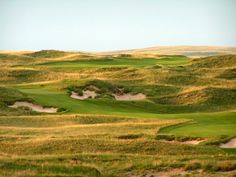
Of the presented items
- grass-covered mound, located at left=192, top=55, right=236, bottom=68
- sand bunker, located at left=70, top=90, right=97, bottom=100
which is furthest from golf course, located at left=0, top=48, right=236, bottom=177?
grass-covered mound, located at left=192, top=55, right=236, bottom=68

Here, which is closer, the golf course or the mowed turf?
the golf course

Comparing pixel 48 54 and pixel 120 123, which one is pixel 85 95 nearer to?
pixel 120 123

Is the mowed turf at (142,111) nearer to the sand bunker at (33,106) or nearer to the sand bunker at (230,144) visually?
the sand bunker at (33,106)

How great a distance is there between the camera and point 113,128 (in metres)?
34.8

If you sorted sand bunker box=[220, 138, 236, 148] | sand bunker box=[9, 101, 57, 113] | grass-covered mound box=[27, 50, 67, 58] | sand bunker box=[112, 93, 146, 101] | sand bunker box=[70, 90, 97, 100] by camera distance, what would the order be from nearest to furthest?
sand bunker box=[220, 138, 236, 148] < sand bunker box=[9, 101, 57, 113] < sand bunker box=[70, 90, 97, 100] < sand bunker box=[112, 93, 146, 101] < grass-covered mound box=[27, 50, 67, 58]

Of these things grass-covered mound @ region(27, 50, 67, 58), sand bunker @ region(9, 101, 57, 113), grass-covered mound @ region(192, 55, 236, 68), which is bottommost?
sand bunker @ region(9, 101, 57, 113)

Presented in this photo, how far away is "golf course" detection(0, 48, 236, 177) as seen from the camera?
22688 millimetres

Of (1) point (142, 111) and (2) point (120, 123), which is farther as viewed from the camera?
(1) point (142, 111)

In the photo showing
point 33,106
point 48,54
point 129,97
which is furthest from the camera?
point 48,54

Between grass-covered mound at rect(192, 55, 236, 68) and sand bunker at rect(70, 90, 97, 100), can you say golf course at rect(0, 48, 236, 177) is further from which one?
grass-covered mound at rect(192, 55, 236, 68)

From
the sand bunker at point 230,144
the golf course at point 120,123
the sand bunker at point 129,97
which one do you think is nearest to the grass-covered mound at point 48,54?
the golf course at point 120,123

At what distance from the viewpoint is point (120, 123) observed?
37.2 metres

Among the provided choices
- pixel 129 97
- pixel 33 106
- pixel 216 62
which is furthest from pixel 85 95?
pixel 216 62

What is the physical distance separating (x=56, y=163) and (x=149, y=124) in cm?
1437
